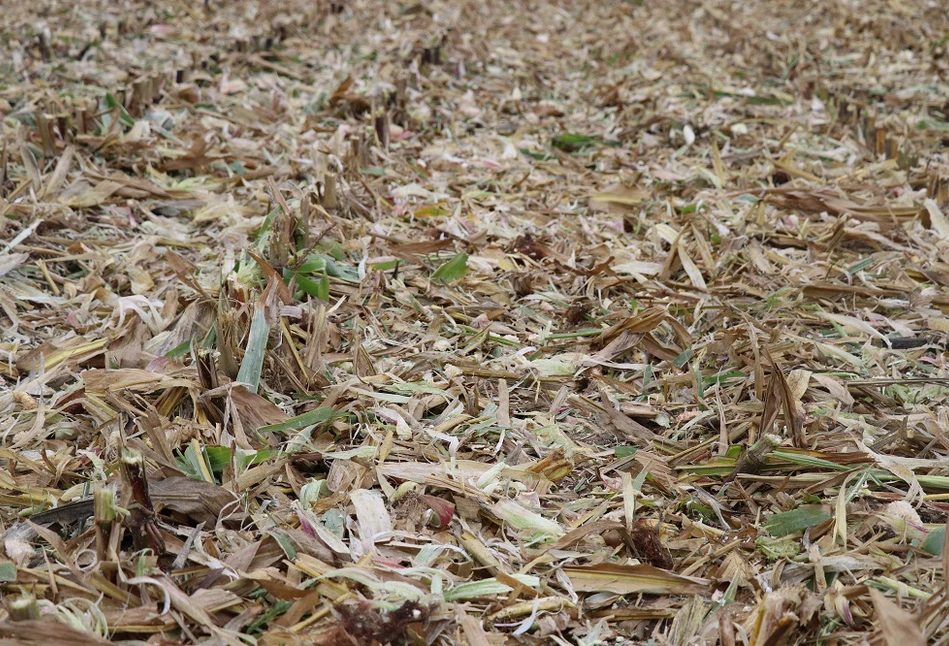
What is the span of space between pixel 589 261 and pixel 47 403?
1657mm

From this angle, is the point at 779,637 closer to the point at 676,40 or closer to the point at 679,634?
the point at 679,634

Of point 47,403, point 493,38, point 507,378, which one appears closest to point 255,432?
point 47,403

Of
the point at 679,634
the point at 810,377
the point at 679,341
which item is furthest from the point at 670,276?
the point at 679,634

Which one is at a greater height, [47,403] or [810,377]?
[810,377]

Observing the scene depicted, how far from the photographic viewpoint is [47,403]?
6.10ft

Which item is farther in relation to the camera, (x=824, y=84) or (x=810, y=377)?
(x=824, y=84)

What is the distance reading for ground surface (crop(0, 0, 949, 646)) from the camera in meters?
1.39

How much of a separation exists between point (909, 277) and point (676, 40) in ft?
13.1

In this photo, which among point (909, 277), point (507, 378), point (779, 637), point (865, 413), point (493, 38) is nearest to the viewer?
point (779, 637)

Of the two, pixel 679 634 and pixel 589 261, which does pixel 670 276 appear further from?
pixel 679 634

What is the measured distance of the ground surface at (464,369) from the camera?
4.55 feet

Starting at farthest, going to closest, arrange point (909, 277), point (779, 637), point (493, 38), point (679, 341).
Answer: point (493, 38) < point (909, 277) < point (679, 341) < point (779, 637)

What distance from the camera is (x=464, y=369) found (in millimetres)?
2068

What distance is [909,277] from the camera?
102 inches
